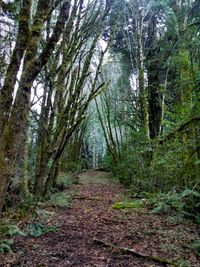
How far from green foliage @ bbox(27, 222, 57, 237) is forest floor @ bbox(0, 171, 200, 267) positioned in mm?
83

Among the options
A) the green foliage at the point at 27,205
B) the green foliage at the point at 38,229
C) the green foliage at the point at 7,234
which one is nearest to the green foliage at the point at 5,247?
the green foliage at the point at 7,234

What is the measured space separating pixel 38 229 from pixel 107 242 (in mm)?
1138

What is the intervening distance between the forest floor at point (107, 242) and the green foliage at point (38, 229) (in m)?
0.08

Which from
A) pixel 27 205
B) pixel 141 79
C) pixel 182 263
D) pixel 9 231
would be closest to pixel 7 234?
pixel 9 231

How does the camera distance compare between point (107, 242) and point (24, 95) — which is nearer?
point (24, 95)

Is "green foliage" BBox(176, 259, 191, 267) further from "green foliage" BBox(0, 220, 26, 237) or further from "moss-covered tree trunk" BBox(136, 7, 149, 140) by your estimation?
"moss-covered tree trunk" BBox(136, 7, 149, 140)

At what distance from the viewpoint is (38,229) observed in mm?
4855

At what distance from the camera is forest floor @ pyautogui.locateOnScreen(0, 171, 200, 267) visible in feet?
12.4

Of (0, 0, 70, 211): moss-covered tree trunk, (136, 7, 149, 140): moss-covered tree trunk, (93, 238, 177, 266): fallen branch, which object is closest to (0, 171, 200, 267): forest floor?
(93, 238, 177, 266): fallen branch

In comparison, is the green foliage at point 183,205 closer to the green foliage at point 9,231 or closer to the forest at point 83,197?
the forest at point 83,197

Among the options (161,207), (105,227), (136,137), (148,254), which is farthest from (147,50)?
(148,254)

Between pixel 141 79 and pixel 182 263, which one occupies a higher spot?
pixel 141 79

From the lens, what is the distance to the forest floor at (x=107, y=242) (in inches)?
149

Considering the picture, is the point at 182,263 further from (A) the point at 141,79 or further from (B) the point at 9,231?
(A) the point at 141,79
